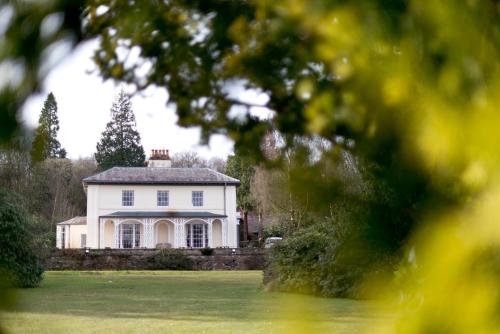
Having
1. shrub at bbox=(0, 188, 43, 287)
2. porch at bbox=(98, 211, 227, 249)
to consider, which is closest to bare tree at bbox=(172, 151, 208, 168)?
shrub at bbox=(0, 188, 43, 287)

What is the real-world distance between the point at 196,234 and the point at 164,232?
2.36m

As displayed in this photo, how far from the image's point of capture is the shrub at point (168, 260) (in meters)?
28.5

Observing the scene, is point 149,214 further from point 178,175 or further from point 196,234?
point 196,234

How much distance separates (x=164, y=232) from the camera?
3825 centimetres

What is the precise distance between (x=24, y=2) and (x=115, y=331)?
8.23m

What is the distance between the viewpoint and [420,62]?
753mm

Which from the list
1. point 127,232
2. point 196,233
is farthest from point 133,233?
point 196,233

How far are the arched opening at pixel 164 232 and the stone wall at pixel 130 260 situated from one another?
788cm

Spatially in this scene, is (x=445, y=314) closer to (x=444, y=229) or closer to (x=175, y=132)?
(x=444, y=229)

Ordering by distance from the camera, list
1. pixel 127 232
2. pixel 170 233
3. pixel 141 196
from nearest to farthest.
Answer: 1. pixel 141 196
2. pixel 127 232
3. pixel 170 233

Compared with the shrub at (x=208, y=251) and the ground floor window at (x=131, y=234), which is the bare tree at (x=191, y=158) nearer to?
the shrub at (x=208, y=251)

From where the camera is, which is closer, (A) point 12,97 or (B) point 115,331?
(A) point 12,97

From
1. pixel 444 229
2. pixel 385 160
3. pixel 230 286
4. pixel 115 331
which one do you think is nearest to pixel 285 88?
pixel 385 160

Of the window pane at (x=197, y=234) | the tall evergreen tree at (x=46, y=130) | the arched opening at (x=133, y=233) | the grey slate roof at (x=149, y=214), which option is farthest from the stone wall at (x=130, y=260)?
the tall evergreen tree at (x=46, y=130)
